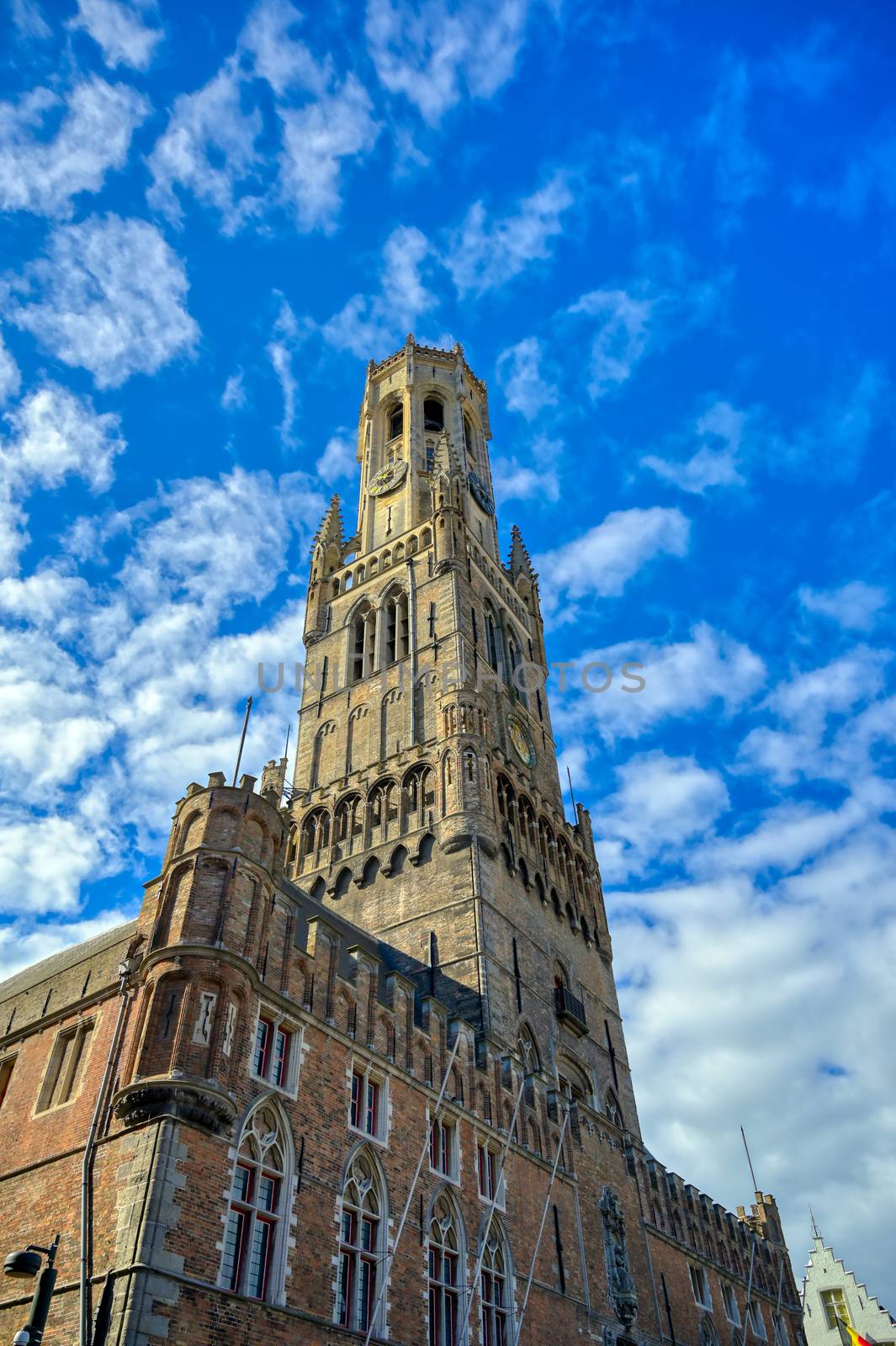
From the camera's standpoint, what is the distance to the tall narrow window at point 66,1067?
2084 centimetres

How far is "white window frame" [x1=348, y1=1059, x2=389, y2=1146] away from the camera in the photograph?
72.3ft

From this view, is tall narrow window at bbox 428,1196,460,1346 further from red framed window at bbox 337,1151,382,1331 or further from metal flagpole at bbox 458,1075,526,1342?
red framed window at bbox 337,1151,382,1331

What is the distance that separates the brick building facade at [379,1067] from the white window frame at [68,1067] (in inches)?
2.6

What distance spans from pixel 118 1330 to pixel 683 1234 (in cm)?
2738

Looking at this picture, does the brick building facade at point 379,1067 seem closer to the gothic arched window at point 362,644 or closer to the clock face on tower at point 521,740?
the gothic arched window at point 362,644

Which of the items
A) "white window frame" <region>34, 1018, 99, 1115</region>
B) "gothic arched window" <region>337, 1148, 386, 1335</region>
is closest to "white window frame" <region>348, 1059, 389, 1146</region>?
"gothic arched window" <region>337, 1148, 386, 1335</region>

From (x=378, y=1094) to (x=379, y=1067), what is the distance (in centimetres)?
62

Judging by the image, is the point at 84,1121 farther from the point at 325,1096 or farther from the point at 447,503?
the point at 447,503

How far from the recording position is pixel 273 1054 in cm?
2045

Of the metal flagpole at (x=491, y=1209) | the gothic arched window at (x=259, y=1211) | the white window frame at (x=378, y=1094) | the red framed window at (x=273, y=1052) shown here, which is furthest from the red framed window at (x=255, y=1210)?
the metal flagpole at (x=491, y=1209)

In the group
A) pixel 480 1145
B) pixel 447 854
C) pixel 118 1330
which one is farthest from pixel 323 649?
pixel 118 1330

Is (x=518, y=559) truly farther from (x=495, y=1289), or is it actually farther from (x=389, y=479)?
(x=495, y=1289)

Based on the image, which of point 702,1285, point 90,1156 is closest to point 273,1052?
point 90,1156

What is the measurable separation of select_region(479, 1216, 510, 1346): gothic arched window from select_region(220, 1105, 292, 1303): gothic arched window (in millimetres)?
7541
